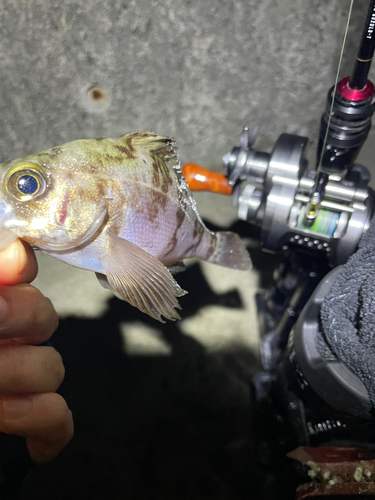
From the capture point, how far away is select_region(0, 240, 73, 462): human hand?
500 millimetres

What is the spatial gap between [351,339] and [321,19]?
932mm

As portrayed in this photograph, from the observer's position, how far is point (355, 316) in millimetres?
688

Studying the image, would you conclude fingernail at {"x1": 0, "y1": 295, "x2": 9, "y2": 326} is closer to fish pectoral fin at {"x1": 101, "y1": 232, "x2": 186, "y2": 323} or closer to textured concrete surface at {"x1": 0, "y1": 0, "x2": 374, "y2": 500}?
fish pectoral fin at {"x1": 101, "y1": 232, "x2": 186, "y2": 323}

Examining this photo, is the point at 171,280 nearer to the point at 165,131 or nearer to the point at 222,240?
the point at 222,240

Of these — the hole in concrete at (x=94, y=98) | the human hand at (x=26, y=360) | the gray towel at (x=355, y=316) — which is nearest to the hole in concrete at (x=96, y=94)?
the hole in concrete at (x=94, y=98)

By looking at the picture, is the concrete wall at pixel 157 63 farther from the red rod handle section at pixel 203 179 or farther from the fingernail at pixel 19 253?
the fingernail at pixel 19 253

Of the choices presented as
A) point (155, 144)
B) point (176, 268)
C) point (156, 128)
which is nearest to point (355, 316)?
point (176, 268)

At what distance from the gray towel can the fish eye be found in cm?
56

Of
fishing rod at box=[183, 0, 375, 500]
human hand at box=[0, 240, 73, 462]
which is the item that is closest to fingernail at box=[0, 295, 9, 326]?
human hand at box=[0, 240, 73, 462]

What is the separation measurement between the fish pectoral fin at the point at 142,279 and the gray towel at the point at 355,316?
0.35 m

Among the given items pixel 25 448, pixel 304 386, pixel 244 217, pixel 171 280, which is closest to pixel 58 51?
pixel 244 217

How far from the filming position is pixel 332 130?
2.72 feet

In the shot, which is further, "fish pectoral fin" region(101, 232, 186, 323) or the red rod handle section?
the red rod handle section

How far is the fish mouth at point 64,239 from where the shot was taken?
472 mm
